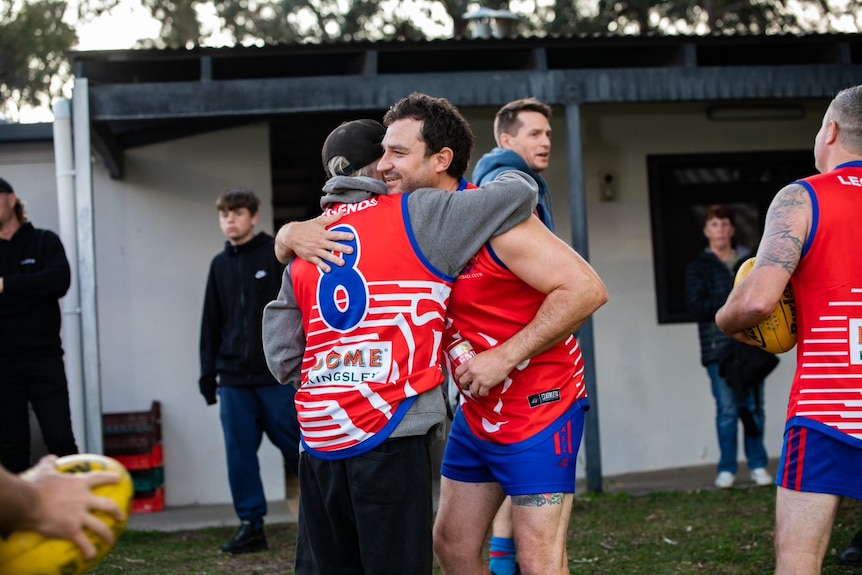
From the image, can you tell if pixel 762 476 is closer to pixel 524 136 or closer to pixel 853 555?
pixel 853 555

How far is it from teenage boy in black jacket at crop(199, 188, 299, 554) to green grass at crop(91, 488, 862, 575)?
39 cm

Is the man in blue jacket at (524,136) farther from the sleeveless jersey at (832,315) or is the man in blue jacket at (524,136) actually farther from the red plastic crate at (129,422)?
the red plastic crate at (129,422)

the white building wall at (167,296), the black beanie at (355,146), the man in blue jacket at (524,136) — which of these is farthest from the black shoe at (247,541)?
the black beanie at (355,146)

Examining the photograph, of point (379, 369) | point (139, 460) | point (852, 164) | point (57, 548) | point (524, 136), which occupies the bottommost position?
point (139, 460)

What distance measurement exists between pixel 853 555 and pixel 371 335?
11.2ft

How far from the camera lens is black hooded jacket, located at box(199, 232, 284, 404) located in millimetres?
5953

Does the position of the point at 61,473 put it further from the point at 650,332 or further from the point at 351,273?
the point at 650,332

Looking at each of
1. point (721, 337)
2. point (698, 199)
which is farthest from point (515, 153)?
point (698, 199)

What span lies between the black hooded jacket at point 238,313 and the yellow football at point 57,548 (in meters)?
3.86

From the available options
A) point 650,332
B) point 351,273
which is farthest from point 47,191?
point 351,273

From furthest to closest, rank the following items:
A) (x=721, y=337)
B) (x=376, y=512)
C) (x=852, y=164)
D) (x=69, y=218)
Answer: (x=721, y=337) → (x=69, y=218) → (x=852, y=164) → (x=376, y=512)

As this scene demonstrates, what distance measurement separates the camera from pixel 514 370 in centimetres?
325

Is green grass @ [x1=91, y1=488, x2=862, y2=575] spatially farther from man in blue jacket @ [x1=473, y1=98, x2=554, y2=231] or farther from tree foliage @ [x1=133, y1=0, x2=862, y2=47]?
tree foliage @ [x1=133, y1=0, x2=862, y2=47]

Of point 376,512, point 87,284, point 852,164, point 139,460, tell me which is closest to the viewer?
point 376,512
